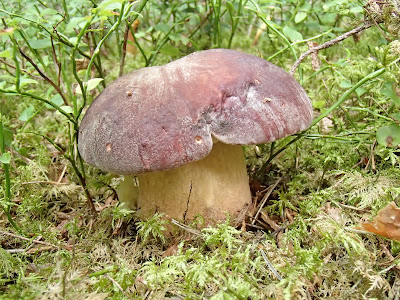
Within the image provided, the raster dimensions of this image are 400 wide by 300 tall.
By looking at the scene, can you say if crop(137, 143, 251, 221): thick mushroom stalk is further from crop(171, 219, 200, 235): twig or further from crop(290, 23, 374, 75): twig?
crop(290, 23, 374, 75): twig

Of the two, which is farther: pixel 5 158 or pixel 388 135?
pixel 388 135

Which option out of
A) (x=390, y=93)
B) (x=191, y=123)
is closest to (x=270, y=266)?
(x=191, y=123)

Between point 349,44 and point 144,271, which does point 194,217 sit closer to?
point 144,271

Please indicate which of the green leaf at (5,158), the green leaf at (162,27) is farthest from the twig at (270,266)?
the green leaf at (162,27)

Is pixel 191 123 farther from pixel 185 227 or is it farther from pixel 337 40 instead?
pixel 337 40

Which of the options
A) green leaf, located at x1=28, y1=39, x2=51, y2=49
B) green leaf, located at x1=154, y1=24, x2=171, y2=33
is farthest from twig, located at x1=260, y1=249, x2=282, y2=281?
green leaf, located at x1=154, y1=24, x2=171, y2=33

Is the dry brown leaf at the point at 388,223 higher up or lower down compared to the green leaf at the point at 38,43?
lower down

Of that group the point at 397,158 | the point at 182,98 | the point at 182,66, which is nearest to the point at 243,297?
the point at 182,98

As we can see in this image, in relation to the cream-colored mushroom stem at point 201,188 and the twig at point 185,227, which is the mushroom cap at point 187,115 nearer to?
the cream-colored mushroom stem at point 201,188
